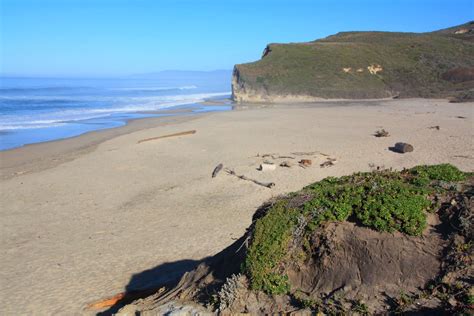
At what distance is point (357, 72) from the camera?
48812mm

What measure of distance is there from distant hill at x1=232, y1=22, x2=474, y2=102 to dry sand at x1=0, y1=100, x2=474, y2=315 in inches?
781

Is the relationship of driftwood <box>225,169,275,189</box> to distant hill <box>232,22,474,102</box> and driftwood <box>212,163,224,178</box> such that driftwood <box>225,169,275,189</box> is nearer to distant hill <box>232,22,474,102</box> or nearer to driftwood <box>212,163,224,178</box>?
driftwood <box>212,163,224,178</box>

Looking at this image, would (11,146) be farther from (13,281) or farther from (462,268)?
(462,268)

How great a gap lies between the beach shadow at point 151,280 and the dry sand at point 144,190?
0.11m

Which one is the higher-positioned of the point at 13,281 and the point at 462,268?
the point at 462,268

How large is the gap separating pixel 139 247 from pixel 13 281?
2339 mm

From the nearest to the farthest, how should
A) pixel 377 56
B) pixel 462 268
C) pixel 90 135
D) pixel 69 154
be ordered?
1. pixel 462 268
2. pixel 69 154
3. pixel 90 135
4. pixel 377 56

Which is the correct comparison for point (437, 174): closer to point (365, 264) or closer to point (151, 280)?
point (365, 264)

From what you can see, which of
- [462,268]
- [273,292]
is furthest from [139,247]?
[462,268]

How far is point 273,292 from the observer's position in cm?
487

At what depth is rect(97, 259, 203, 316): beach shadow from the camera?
699 cm

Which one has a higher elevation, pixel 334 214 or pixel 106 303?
pixel 334 214

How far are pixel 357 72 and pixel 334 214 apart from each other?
1820 inches

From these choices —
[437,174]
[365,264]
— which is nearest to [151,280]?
[365,264]
